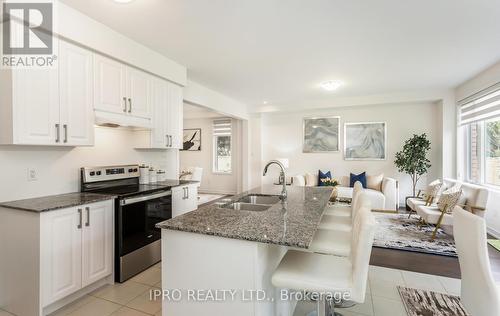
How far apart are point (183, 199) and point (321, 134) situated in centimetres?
443

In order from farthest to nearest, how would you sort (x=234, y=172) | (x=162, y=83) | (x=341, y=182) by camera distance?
(x=234, y=172)
(x=341, y=182)
(x=162, y=83)

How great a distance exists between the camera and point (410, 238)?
3756 mm

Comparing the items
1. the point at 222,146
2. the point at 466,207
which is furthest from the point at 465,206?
the point at 222,146

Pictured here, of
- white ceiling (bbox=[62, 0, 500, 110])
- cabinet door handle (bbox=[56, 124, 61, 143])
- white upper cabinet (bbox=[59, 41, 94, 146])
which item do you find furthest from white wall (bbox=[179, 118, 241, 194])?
cabinet door handle (bbox=[56, 124, 61, 143])

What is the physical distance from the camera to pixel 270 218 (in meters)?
1.65

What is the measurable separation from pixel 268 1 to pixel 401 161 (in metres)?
4.77

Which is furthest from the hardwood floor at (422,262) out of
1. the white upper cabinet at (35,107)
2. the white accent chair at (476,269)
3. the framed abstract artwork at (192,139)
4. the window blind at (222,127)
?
the framed abstract artwork at (192,139)

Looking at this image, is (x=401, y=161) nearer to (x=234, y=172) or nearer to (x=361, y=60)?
(x=361, y=60)

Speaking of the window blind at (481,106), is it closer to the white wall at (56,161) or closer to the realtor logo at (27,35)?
the white wall at (56,161)

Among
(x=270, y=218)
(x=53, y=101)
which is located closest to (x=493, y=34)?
(x=270, y=218)

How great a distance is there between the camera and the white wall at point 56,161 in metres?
2.19

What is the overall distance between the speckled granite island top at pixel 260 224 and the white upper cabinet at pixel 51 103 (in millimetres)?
1553

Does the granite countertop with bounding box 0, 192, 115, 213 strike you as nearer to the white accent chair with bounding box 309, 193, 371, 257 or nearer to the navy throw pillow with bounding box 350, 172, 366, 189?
the white accent chair with bounding box 309, 193, 371, 257

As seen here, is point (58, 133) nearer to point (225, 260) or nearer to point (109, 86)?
point (109, 86)
